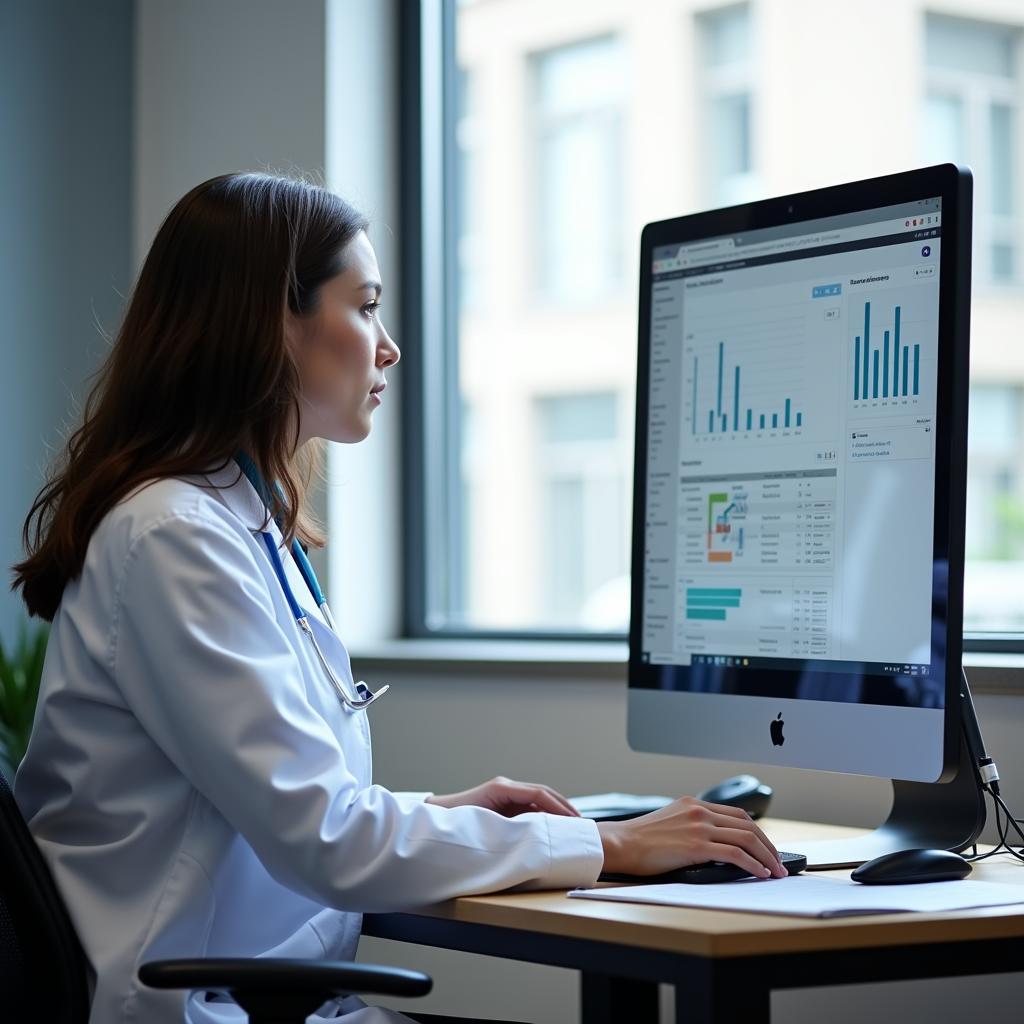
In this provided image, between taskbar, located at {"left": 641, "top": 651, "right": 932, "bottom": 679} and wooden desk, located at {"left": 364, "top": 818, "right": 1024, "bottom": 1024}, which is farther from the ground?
taskbar, located at {"left": 641, "top": 651, "right": 932, "bottom": 679}

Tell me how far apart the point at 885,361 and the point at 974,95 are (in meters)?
5.76

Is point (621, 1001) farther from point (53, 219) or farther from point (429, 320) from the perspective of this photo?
point (53, 219)

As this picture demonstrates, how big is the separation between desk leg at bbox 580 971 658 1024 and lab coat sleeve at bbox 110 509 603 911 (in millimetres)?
153

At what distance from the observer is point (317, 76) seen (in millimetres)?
2475

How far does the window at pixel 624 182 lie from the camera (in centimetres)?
649

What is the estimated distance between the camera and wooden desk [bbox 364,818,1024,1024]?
0.95 meters

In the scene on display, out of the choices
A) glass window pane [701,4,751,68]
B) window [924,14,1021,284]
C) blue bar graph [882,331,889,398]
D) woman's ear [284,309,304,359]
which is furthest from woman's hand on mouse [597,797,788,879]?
glass window pane [701,4,751,68]

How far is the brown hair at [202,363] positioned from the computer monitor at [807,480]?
1.37 ft

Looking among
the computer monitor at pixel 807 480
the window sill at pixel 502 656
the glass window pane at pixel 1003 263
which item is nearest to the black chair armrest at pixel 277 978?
the computer monitor at pixel 807 480

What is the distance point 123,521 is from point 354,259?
0.40 m

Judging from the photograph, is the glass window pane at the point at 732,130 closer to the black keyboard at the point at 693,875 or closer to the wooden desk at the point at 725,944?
the black keyboard at the point at 693,875

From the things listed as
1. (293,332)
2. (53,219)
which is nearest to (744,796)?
(293,332)

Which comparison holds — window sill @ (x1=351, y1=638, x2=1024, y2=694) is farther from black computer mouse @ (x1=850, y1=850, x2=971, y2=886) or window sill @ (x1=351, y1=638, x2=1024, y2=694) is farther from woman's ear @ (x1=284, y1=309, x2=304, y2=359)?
woman's ear @ (x1=284, y1=309, x2=304, y2=359)

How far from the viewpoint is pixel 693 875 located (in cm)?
118
